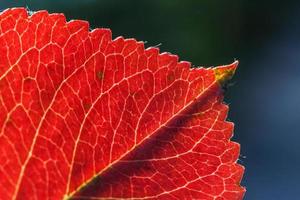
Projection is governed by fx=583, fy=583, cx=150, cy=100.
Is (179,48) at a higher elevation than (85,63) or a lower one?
lower

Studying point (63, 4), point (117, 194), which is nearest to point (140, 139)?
point (117, 194)

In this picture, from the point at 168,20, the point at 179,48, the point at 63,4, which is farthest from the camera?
the point at 168,20

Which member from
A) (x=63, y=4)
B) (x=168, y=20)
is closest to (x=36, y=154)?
(x=63, y=4)

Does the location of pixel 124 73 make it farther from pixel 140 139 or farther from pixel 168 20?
pixel 168 20

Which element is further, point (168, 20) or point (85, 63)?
point (168, 20)

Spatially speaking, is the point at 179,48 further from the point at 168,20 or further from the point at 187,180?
the point at 187,180

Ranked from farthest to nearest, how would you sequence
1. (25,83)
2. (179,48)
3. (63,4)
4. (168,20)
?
1. (168,20)
2. (179,48)
3. (63,4)
4. (25,83)
